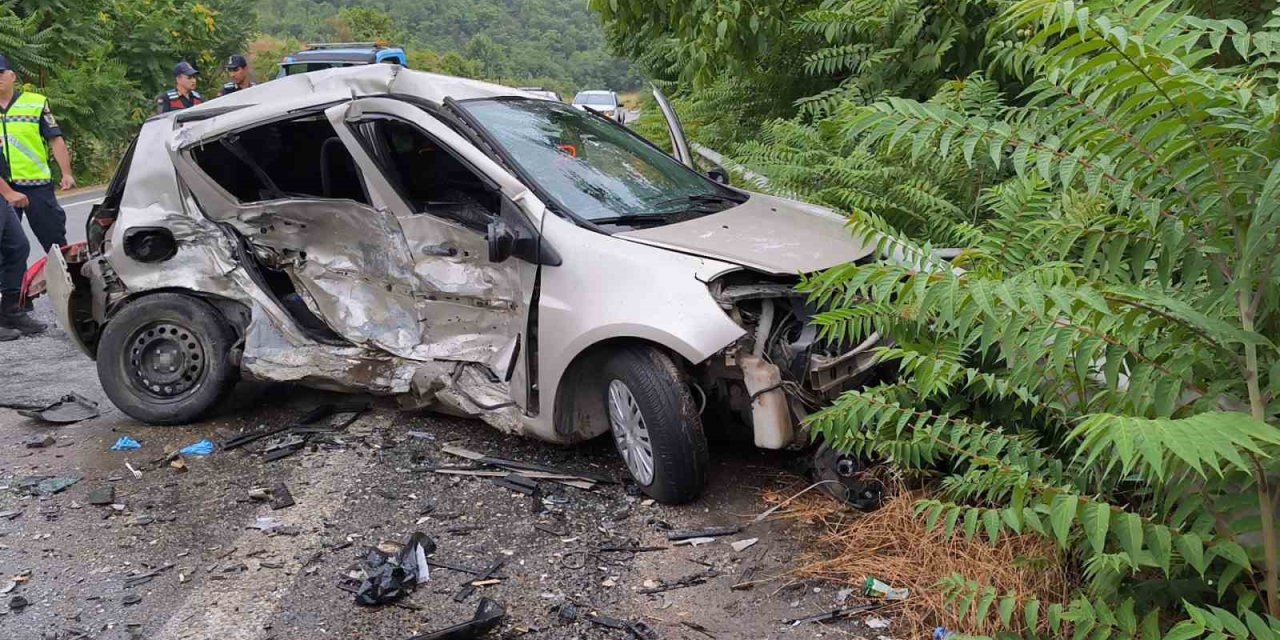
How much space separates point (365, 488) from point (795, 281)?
7.02 ft

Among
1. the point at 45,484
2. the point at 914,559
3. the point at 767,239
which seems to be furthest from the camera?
the point at 45,484

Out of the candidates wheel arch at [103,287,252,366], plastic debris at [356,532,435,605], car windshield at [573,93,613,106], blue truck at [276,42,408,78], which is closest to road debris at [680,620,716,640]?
plastic debris at [356,532,435,605]

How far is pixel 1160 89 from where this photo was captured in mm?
2139

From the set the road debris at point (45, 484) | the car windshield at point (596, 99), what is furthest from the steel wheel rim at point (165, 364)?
the car windshield at point (596, 99)

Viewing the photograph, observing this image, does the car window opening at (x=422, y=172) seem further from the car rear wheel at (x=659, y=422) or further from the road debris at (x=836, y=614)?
the road debris at (x=836, y=614)

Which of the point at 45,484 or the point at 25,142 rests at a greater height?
the point at 25,142

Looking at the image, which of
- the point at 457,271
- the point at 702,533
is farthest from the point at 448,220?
the point at 702,533

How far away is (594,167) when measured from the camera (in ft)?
15.8

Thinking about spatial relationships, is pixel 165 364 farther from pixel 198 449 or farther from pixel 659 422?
pixel 659 422

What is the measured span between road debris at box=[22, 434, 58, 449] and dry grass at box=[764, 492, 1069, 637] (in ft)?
12.4

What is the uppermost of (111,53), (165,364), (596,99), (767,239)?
(111,53)

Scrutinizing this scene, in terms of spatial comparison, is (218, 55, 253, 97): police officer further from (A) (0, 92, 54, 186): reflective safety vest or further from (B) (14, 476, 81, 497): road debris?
(B) (14, 476, 81, 497): road debris

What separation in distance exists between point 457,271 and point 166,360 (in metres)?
1.83

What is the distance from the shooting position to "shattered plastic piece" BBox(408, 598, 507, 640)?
3113 millimetres
